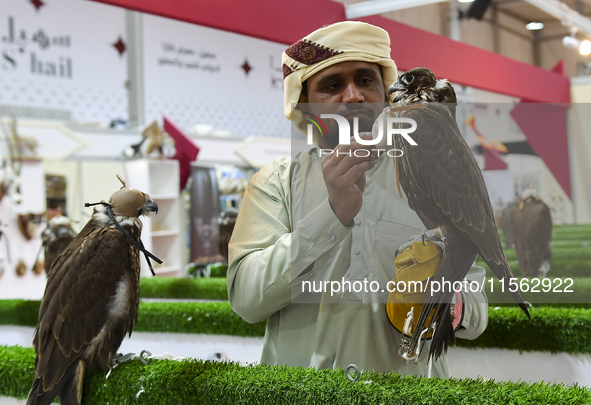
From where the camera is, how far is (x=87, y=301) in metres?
1.07

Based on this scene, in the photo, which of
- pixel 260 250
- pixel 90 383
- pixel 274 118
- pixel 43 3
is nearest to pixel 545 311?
pixel 260 250

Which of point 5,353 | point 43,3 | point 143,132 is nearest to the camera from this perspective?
point 5,353

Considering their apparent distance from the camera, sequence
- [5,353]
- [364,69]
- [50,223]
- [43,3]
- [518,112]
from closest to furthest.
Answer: [518,112] → [364,69] → [5,353] → [50,223] → [43,3]

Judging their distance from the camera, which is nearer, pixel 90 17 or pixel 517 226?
pixel 517 226

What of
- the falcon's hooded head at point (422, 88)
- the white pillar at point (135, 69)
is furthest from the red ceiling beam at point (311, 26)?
the white pillar at point (135, 69)

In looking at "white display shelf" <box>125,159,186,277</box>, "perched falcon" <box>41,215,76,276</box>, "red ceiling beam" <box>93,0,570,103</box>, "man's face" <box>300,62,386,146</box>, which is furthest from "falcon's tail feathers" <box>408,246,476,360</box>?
"white display shelf" <box>125,159,186,277</box>

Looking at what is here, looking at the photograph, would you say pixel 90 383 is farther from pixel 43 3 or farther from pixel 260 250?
pixel 43 3

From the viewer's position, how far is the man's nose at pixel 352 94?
0.92 metres

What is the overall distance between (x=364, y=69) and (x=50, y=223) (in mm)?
2434

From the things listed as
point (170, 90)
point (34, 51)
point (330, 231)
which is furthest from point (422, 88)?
point (170, 90)

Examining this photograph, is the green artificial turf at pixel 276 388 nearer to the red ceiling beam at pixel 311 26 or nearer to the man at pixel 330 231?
the man at pixel 330 231

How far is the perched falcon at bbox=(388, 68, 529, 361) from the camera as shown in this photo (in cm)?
75

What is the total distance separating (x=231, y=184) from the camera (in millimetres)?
5840

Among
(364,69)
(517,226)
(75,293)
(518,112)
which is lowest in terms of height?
(75,293)
